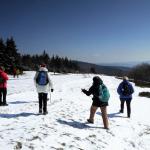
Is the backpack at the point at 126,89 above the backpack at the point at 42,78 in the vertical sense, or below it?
below

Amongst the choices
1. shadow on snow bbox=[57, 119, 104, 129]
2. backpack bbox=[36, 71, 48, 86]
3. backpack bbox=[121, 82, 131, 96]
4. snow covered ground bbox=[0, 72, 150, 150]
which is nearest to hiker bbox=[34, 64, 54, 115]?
backpack bbox=[36, 71, 48, 86]

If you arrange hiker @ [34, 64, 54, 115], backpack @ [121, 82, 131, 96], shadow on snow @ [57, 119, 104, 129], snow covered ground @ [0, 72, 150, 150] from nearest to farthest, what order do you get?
1. snow covered ground @ [0, 72, 150, 150]
2. shadow on snow @ [57, 119, 104, 129]
3. hiker @ [34, 64, 54, 115]
4. backpack @ [121, 82, 131, 96]

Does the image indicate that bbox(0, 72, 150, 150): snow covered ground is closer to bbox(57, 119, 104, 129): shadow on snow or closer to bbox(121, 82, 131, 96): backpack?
bbox(57, 119, 104, 129): shadow on snow

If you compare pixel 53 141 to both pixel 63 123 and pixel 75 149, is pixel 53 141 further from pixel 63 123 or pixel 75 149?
pixel 63 123

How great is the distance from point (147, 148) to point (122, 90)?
17.1 feet

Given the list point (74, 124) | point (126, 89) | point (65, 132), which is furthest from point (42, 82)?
point (126, 89)

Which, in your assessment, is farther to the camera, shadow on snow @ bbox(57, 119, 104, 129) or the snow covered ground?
shadow on snow @ bbox(57, 119, 104, 129)

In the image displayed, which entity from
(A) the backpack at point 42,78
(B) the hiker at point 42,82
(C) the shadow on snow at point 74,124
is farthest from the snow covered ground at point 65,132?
(A) the backpack at point 42,78

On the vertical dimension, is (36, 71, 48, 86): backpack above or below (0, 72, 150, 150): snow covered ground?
above

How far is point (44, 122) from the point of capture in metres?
9.77

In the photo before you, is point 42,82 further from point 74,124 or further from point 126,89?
point 126,89

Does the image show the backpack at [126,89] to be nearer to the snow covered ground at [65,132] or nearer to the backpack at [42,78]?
the snow covered ground at [65,132]

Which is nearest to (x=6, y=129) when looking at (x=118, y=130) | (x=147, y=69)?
(x=118, y=130)

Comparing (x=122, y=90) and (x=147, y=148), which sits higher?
(x=122, y=90)
